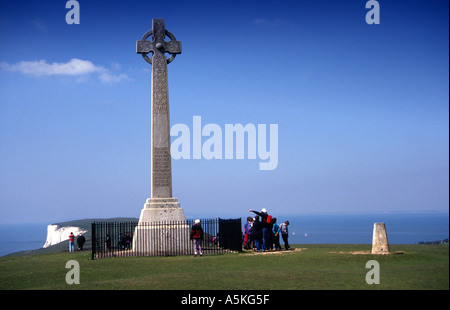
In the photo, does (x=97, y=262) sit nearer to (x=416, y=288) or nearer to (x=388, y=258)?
(x=388, y=258)

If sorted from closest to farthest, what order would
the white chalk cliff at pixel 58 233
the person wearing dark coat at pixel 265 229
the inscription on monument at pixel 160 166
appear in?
the person wearing dark coat at pixel 265 229 → the inscription on monument at pixel 160 166 → the white chalk cliff at pixel 58 233

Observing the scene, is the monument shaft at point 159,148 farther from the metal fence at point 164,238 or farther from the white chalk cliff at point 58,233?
the white chalk cliff at point 58,233

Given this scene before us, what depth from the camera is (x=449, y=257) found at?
19.4 m

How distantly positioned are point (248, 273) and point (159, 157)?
37.0 feet

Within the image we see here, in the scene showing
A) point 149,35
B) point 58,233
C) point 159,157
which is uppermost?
point 149,35

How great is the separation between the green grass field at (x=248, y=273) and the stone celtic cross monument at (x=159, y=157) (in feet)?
9.98

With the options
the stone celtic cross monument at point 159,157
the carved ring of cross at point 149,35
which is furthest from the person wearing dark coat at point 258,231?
the carved ring of cross at point 149,35

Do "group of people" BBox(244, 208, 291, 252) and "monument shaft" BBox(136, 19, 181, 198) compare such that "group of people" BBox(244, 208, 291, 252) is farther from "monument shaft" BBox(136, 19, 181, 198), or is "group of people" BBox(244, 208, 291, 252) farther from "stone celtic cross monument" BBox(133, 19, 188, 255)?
"monument shaft" BBox(136, 19, 181, 198)

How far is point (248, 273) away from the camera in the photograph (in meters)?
15.7

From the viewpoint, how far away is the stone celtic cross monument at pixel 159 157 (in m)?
24.6

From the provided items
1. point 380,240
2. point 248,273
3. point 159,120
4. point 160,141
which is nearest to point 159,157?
point 160,141

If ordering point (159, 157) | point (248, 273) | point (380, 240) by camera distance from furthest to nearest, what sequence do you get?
point (159, 157) → point (380, 240) → point (248, 273)

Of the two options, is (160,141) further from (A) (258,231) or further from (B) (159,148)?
(A) (258,231)

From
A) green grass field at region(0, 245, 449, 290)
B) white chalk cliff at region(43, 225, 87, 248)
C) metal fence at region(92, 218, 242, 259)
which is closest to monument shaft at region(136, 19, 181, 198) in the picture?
metal fence at region(92, 218, 242, 259)
